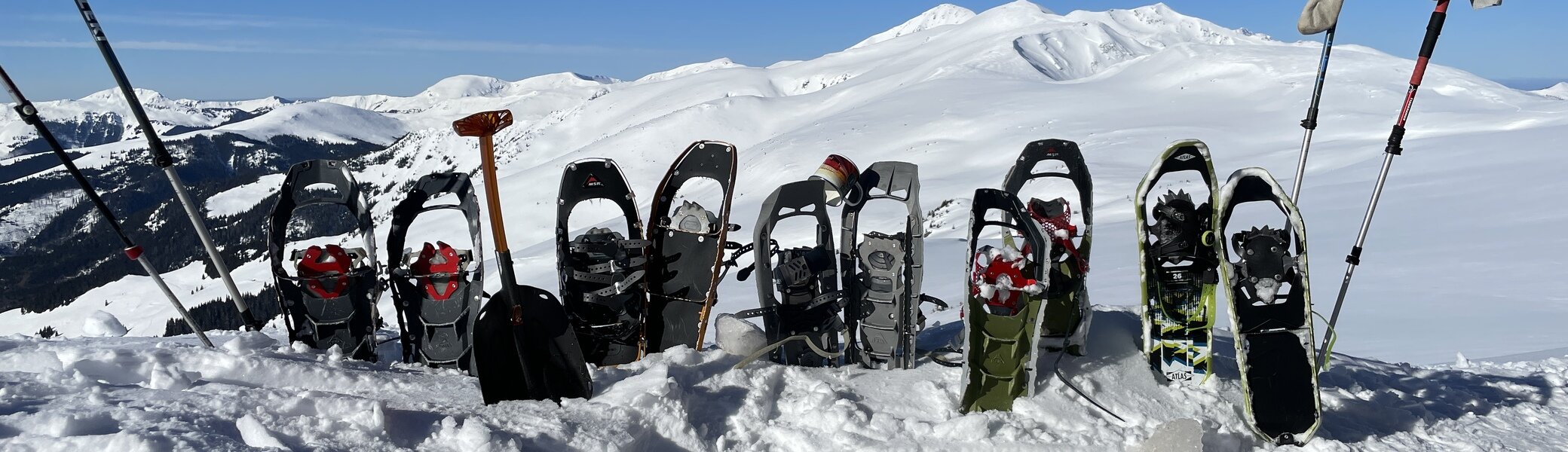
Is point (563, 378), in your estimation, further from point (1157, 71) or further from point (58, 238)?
point (58, 238)

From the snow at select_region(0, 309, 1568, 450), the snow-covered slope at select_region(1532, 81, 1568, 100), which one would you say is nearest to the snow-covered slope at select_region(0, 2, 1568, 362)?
the snow at select_region(0, 309, 1568, 450)

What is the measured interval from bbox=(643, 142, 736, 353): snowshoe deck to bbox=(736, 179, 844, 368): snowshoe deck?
67cm

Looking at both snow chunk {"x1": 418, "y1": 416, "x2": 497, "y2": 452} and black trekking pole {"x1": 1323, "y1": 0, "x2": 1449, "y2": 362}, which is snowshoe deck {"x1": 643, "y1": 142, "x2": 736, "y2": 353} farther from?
black trekking pole {"x1": 1323, "y1": 0, "x2": 1449, "y2": 362}

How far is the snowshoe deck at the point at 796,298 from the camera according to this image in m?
6.77

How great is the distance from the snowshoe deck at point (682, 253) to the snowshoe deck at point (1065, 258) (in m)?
2.61

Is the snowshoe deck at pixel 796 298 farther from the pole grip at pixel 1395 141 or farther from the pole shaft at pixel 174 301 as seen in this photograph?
the pole grip at pixel 1395 141

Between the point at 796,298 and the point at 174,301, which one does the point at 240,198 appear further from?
the point at 796,298

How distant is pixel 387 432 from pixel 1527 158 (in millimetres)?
22115

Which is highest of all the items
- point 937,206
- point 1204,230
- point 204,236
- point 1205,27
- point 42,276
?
point 1205,27

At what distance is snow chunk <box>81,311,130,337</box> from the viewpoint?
8.05 metres

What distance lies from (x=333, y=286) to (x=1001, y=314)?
5.39 metres

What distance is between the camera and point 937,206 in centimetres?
2308

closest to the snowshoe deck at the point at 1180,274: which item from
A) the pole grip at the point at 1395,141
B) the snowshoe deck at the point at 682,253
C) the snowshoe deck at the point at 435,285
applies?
the pole grip at the point at 1395,141

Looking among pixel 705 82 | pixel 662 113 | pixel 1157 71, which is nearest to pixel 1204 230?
pixel 1157 71
